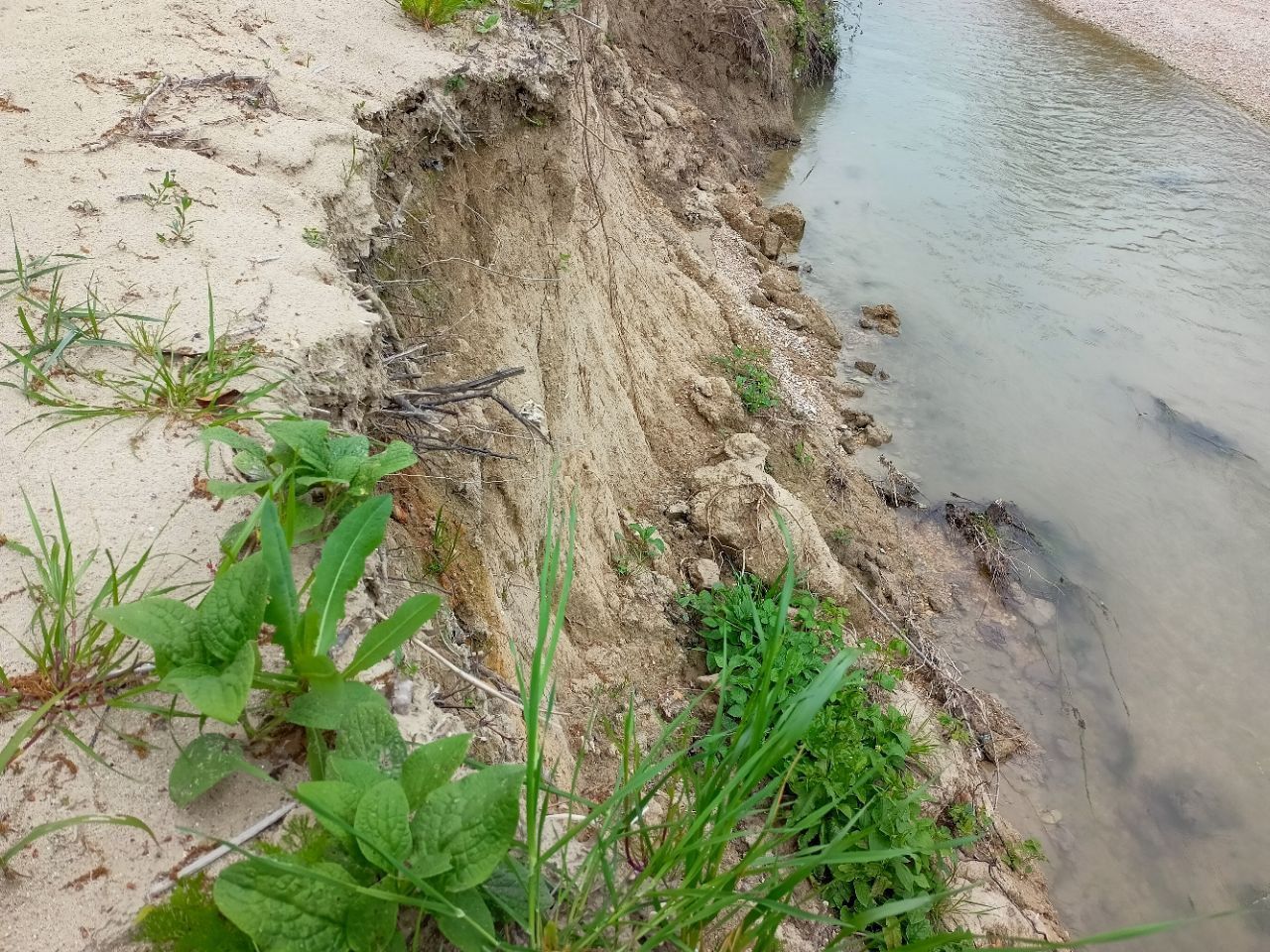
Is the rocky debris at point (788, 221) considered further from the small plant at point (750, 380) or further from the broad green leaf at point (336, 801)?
the broad green leaf at point (336, 801)

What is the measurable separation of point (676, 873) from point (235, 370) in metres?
1.55

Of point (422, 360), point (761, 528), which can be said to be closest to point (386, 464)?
point (422, 360)

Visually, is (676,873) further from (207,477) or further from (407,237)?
(407,237)

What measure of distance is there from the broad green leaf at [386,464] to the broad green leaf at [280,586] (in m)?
0.34

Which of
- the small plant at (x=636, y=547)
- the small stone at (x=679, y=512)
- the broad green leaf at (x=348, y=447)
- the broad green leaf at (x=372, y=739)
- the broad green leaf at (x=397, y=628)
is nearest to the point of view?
the broad green leaf at (x=372, y=739)

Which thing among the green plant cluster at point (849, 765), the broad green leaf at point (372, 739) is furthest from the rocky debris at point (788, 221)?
A: the broad green leaf at point (372, 739)

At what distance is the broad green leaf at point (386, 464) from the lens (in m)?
1.61

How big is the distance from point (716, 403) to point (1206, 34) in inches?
763

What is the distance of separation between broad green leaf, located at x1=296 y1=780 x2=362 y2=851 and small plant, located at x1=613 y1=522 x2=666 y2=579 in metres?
2.78

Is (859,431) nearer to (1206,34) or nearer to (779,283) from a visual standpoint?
(779,283)

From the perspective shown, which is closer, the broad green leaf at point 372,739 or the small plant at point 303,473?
the broad green leaf at point 372,739

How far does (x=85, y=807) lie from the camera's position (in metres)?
1.20

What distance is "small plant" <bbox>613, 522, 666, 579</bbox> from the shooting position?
3949 millimetres

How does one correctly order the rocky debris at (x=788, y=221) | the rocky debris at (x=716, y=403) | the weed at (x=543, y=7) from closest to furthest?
the weed at (x=543, y=7)
the rocky debris at (x=716, y=403)
the rocky debris at (x=788, y=221)
